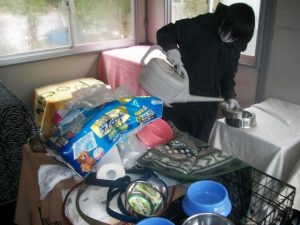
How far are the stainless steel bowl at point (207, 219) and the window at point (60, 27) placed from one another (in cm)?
236

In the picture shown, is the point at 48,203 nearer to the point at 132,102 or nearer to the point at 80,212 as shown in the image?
the point at 80,212

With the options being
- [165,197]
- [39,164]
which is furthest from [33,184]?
[165,197]

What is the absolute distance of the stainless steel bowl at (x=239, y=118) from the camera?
139 centimetres

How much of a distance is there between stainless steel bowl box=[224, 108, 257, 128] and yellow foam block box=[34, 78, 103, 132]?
122 centimetres

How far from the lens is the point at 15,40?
97.1 inches

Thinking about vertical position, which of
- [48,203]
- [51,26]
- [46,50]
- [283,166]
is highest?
[51,26]

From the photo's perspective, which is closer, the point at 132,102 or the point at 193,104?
the point at 132,102

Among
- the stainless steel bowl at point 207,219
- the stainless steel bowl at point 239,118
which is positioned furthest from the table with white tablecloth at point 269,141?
the stainless steel bowl at point 207,219

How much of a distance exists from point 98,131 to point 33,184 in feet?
1.35

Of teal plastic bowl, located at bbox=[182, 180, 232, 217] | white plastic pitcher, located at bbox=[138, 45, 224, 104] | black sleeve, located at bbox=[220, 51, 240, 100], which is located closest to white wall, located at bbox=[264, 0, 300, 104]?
black sleeve, located at bbox=[220, 51, 240, 100]

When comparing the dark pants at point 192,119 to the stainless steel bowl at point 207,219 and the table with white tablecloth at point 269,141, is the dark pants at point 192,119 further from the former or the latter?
the stainless steel bowl at point 207,219

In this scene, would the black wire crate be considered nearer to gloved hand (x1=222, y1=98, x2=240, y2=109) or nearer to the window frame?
gloved hand (x1=222, y1=98, x2=240, y2=109)

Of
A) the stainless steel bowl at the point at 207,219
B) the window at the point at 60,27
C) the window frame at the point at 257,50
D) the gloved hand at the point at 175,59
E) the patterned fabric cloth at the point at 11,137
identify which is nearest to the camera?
the stainless steel bowl at the point at 207,219

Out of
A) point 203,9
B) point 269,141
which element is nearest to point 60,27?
point 203,9
